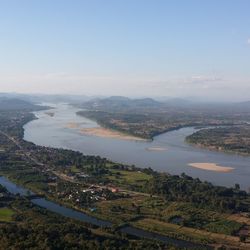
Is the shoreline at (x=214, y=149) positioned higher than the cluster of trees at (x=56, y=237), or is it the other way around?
the shoreline at (x=214, y=149)

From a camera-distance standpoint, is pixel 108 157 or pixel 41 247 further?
pixel 108 157

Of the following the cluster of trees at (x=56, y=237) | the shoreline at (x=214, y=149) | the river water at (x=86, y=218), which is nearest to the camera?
the cluster of trees at (x=56, y=237)

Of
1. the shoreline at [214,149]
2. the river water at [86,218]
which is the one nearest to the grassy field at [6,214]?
the river water at [86,218]

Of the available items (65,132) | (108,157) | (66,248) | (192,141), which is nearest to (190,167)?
(108,157)

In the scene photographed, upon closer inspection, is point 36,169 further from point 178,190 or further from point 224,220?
point 224,220

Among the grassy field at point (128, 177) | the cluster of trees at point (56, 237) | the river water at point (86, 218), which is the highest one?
the grassy field at point (128, 177)

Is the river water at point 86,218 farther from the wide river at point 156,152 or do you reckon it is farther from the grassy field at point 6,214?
the wide river at point 156,152

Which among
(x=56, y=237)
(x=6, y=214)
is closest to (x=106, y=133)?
(x=6, y=214)
